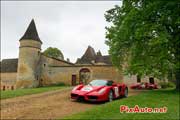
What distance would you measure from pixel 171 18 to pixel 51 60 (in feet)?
72.0

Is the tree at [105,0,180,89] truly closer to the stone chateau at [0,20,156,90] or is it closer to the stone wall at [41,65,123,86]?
the stone wall at [41,65,123,86]

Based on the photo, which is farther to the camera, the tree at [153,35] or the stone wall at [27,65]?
the stone wall at [27,65]

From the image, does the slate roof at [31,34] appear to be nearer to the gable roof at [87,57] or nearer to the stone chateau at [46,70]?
the stone chateau at [46,70]

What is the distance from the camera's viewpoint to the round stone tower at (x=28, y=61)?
1193 inches

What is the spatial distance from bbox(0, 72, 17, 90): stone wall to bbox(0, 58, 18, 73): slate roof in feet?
2.88

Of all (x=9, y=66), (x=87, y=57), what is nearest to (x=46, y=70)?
(x=9, y=66)

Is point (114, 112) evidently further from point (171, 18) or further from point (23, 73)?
point (23, 73)

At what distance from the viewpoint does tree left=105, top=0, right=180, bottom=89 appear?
13.6m

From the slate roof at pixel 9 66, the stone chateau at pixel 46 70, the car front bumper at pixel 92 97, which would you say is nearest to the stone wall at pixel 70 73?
the stone chateau at pixel 46 70

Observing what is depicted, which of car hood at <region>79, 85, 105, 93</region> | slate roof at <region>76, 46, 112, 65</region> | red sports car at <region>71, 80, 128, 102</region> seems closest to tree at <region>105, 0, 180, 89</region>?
red sports car at <region>71, 80, 128, 102</region>

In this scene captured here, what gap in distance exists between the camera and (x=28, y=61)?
3045 centimetres

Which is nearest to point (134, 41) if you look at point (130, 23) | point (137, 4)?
point (130, 23)

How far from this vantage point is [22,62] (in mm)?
30453

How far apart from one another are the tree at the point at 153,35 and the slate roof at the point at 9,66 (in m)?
29.7
